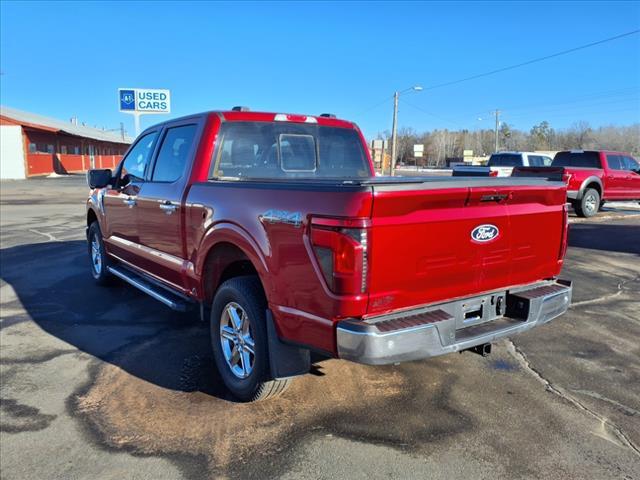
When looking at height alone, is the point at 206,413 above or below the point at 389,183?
below

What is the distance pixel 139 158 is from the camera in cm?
561

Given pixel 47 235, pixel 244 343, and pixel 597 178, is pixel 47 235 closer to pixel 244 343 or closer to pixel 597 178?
pixel 244 343

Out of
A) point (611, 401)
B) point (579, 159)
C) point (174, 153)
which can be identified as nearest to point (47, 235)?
point (174, 153)

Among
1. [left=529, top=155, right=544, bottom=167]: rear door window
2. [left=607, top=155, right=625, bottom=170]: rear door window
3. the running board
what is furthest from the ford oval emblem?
[left=529, top=155, right=544, bottom=167]: rear door window

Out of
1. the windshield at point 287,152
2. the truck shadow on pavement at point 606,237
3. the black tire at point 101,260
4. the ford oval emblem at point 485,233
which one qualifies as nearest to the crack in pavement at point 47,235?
the black tire at point 101,260

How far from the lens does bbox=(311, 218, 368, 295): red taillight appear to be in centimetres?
266

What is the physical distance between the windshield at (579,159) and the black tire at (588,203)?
38.8 inches

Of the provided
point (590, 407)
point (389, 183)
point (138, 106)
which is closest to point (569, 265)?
point (590, 407)

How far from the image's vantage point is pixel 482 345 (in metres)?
3.44

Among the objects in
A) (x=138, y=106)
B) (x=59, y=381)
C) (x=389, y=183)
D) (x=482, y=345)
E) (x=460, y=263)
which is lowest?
(x=59, y=381)

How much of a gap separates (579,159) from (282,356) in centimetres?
1550

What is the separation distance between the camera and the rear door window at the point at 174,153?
14.7ft

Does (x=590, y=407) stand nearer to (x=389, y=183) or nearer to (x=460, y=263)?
(x=460, y=263)

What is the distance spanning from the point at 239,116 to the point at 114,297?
10.7ft
